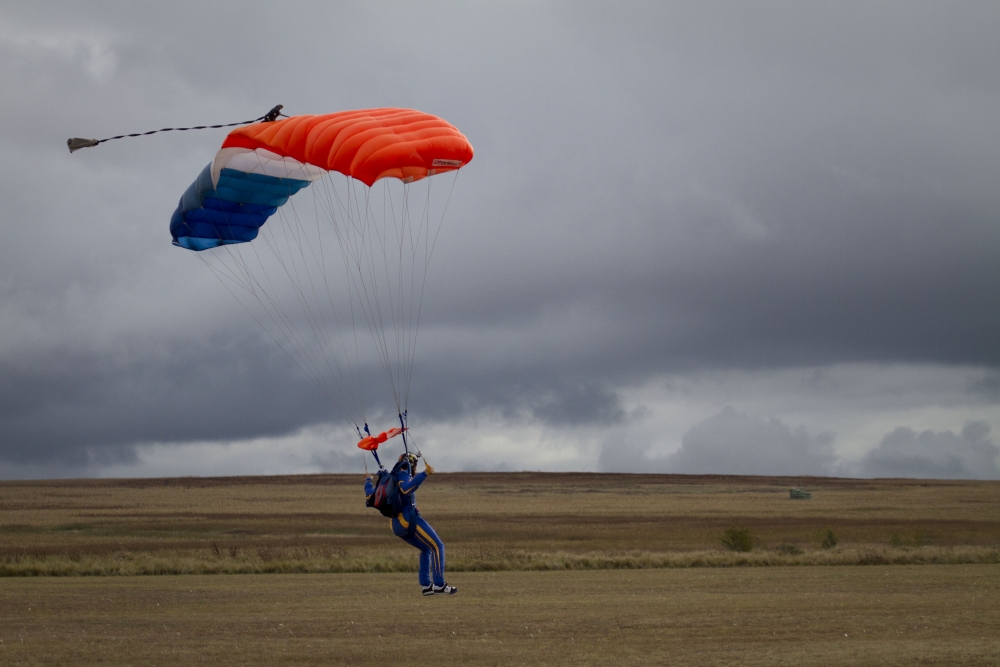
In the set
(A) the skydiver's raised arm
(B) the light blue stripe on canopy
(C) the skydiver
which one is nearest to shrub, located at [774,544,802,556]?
(C) the skydiver

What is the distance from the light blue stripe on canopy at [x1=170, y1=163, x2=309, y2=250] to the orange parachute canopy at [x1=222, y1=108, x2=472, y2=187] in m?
1.27

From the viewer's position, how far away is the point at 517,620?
1823 centimetres

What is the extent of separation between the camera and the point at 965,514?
6150 cm

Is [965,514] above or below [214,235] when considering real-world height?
below

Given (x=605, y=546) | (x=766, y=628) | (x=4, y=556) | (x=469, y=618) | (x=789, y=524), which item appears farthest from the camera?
(x=789, y=524)

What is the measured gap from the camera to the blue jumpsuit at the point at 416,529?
651 inches

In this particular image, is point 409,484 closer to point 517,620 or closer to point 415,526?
point 415,526

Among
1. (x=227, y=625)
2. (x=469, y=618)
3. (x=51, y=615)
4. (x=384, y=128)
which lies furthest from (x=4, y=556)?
(x=384, y=128)

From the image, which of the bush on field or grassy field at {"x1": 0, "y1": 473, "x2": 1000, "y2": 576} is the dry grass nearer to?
grassy field at {"x1": 0, "y1": 473, "x2": 1000, "y2": 576}

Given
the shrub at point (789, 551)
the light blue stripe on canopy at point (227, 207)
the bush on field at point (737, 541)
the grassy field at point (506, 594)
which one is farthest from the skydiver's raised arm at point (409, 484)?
the bush on field at point (737, 541)

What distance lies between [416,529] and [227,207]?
7.88 meters

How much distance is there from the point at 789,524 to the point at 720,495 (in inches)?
1480

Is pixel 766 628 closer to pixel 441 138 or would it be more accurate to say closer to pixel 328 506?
pixel 441 138

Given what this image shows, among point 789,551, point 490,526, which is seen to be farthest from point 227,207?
point 490,526
